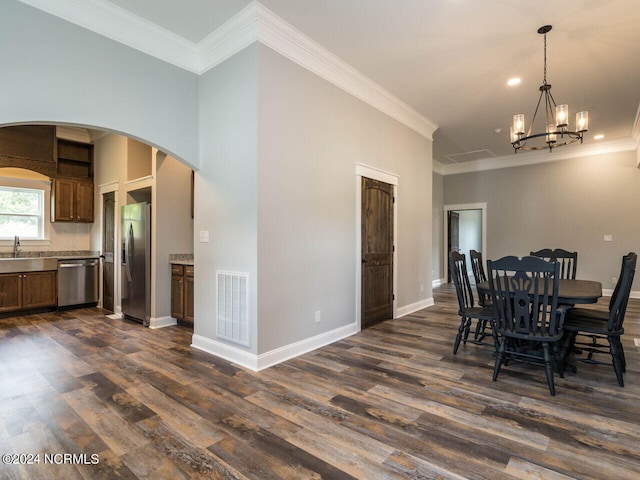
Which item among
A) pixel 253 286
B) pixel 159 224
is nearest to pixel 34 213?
pixel 159 224

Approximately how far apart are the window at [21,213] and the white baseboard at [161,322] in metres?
3.33

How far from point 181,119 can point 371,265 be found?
9.59 feet

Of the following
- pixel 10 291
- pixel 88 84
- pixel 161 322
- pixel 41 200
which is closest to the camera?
pixel 88 84

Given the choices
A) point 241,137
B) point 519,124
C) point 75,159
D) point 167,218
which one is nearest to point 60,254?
point 75,159

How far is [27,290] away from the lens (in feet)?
17.6

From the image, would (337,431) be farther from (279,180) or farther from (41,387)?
(41,387)

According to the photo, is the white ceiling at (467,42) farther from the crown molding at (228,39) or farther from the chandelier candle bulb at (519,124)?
the chandelier candle bulb at (519,124)

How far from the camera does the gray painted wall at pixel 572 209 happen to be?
6.80m

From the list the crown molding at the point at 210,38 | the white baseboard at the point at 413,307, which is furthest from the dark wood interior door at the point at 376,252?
the crown molding at the point at 210,38

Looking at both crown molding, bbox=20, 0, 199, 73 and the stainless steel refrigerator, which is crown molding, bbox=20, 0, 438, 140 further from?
the stainless steel refrigerator

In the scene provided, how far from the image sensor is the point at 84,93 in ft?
9.38

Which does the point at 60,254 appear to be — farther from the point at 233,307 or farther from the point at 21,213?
the point at 233,307

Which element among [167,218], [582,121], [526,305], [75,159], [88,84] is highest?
[75,159]

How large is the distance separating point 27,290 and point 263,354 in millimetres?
4757
